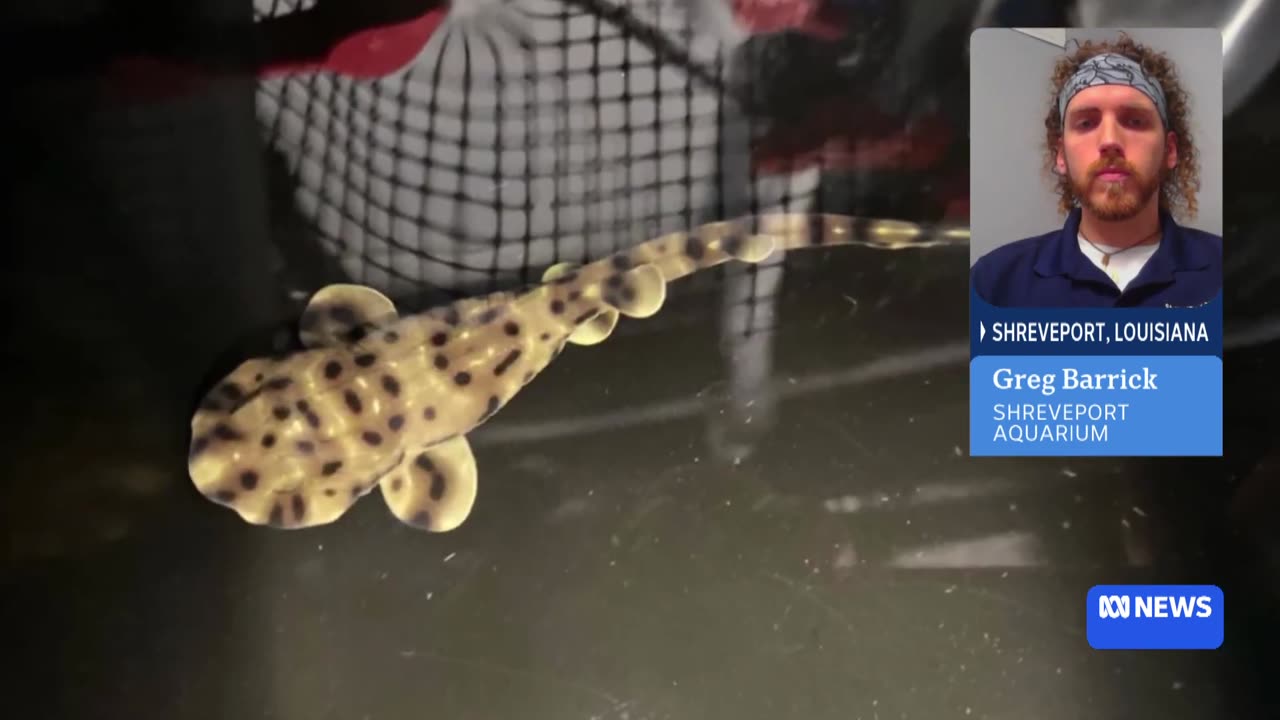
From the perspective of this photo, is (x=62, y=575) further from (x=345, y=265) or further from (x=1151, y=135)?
(x=1151, y=135)

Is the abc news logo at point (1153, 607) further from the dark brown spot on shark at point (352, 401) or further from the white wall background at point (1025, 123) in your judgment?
the dark brown spot on shark at point (352, 401)

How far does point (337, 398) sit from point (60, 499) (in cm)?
24

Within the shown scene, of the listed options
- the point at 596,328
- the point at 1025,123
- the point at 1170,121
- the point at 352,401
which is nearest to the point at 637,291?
the point at 596,328

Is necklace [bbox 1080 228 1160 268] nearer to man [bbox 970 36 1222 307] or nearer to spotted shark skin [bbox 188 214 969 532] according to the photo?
man [bbox 970 36 1222 307]

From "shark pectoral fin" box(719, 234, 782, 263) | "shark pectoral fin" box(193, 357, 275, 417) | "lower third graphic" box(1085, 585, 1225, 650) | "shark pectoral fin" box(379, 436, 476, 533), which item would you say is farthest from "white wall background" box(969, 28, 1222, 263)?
"shark pectoral fin" box(193, 357, 275, 417)

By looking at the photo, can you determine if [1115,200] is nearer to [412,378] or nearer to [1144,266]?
[1144,266]

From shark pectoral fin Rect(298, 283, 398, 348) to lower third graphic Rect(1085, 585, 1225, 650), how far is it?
0.65 metres

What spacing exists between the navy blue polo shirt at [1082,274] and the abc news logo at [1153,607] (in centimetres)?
24

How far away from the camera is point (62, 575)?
70 centimetres

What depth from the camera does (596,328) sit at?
71cm

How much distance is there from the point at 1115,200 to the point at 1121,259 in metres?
0.05

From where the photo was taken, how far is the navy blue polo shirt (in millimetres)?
713

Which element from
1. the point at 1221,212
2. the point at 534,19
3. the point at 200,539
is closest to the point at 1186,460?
the point at 1221,212

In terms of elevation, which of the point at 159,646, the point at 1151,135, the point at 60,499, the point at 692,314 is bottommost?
the point at 159,646
